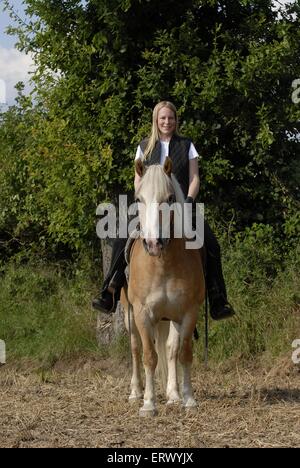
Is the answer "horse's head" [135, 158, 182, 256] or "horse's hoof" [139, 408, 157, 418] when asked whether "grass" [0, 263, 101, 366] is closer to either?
"horse's hoof" [139, 408, 157, 418]

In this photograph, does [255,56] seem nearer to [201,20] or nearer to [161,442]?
[201,20]

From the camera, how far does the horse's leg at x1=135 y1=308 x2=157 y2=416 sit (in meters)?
6.95

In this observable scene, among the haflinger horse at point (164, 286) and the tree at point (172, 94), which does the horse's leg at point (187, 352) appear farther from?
the tree at point (172, 94)

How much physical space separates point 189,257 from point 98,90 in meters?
3.61

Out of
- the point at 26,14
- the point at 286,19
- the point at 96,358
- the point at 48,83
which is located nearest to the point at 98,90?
the point at 48,83

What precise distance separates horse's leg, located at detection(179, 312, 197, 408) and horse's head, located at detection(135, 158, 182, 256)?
2.84 feet

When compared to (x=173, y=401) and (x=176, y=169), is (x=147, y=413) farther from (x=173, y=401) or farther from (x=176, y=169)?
(x=176, y=169)

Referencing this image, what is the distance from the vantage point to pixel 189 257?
23.1 ft

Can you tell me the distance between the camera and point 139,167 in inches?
268

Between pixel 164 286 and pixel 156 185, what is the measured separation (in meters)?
0.90

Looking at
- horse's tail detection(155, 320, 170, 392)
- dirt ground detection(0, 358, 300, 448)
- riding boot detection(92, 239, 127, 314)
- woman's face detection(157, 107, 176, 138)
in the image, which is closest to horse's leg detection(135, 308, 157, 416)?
dirt ground detection(0, 358, 300, 448)

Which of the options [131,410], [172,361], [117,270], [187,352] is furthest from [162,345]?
[117,270]

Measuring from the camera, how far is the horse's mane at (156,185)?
21.5 feet

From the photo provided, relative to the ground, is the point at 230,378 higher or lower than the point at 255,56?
lower
